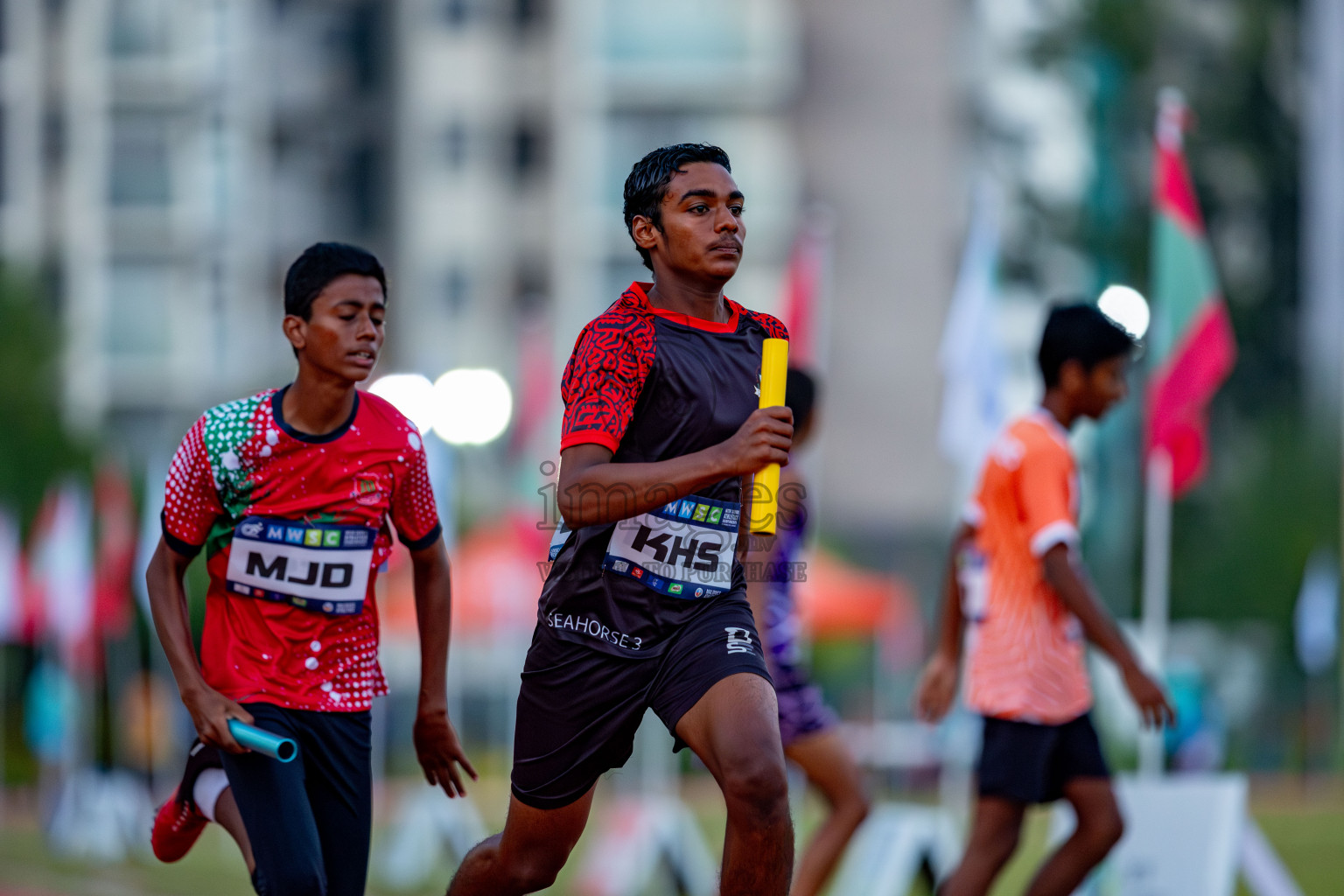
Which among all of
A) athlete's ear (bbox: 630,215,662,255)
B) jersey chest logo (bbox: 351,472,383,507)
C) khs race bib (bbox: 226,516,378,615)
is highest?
athlete's ear (bbox: 630,215,662,255)

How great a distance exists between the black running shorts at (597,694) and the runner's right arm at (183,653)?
80 cm

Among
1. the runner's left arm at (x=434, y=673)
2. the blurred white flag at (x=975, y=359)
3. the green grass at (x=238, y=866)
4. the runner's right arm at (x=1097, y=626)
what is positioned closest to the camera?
the runner's left arm at (x=434, y=673)

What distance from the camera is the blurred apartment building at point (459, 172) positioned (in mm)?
41438

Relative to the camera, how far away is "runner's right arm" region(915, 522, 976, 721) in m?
6.99

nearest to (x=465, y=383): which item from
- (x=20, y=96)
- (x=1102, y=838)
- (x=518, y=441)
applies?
(x=518, y=441)

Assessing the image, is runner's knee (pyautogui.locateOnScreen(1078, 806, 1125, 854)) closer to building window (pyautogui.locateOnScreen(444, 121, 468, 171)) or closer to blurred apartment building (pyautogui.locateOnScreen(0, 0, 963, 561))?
blurred apartment building (pyautogui.locateOnScreen(0, 0, 963, 561))

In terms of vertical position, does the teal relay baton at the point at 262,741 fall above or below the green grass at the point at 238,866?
above

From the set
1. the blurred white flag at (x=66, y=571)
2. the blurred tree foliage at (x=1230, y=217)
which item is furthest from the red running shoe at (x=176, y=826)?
the blurred tree foliage at (x=1230, y=217)

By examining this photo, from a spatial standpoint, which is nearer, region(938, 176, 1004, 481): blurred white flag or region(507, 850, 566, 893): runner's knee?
region(507, 850, 566, 893): runner's knee

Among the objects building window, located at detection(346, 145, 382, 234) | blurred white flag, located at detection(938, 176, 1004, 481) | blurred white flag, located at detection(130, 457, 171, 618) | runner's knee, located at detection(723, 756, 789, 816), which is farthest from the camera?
building window, located at detection(346, 145, 382, 234)

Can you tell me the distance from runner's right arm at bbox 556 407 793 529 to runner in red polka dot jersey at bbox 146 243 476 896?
3.13ft

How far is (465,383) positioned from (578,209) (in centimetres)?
1229

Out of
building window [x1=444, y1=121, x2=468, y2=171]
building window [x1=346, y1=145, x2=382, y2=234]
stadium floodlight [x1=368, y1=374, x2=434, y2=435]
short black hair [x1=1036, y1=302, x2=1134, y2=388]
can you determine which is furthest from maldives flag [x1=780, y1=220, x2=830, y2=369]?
building window [x1=346, y1=145, x2=382, y2=234]

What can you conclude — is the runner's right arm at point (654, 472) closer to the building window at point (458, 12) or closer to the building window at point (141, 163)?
the building window at point (458, 12)
